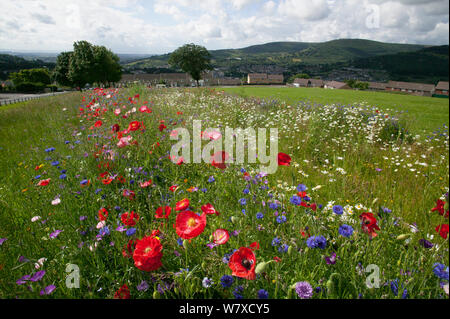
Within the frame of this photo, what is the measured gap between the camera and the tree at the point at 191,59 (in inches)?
2191

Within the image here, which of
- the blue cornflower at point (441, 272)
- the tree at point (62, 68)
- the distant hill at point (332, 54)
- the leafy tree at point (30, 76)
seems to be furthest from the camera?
the leafy tree at point (30, 76)

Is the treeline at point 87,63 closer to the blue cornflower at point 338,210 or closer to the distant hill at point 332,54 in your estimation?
the distant hill at point 332,54

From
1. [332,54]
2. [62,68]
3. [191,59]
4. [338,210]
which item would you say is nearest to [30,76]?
[62,68]

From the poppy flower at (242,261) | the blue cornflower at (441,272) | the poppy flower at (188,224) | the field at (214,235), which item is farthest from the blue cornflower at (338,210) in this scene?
the poppy flower at (188,224)

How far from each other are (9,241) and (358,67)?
6.57 meters

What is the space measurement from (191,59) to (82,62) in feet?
84.8

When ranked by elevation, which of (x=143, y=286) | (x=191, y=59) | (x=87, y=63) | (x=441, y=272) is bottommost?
(x=143, y=286)

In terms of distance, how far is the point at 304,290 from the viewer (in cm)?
114

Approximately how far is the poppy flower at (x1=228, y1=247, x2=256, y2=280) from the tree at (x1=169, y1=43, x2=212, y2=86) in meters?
60.2

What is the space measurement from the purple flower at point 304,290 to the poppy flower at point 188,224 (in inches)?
22.2

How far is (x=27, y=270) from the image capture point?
1.58 meters

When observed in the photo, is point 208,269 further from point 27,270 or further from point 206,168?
point 206,168

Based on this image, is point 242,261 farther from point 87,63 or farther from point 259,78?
point 87,63
